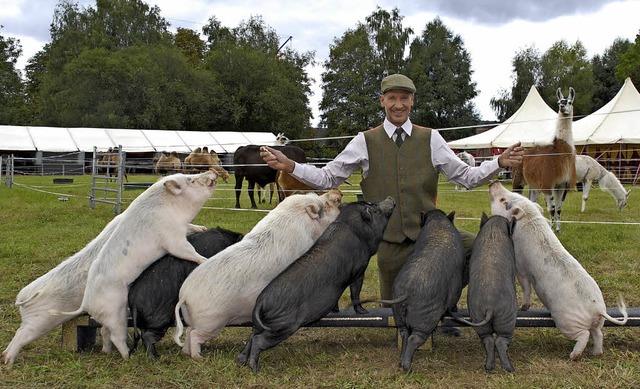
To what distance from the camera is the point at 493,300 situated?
3.51 metres

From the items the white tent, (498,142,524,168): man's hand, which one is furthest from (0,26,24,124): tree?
(498,142,524,168): man's hand

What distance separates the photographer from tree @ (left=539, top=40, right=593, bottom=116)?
42822mm

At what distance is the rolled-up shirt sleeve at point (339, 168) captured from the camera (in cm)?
460

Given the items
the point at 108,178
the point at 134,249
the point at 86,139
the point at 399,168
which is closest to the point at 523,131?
the point at 108,178

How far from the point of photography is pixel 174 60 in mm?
45625

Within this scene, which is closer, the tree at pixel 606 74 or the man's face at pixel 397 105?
the man's face at pixel 397 105

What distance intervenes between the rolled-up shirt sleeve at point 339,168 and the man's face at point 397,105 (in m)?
0.28

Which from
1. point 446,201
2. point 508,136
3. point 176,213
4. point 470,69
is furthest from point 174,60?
point 176,213

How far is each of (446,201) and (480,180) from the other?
11.3m

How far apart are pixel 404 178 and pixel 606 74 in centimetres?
4870

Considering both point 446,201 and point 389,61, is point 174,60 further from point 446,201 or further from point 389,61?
point 446,201

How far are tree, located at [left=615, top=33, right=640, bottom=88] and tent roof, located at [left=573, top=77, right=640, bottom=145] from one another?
18.6 meters

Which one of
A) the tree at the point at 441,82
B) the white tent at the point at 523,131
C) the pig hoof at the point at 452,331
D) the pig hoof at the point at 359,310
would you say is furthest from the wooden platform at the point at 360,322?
the tree at the point at 441,82

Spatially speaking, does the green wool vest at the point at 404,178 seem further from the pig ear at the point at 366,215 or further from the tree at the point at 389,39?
the tree at the point at 389,39
